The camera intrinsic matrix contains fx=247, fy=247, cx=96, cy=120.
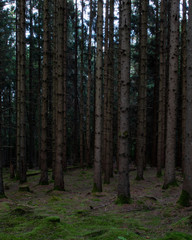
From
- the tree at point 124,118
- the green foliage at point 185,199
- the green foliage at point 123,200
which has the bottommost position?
the green foliage at point 123,200

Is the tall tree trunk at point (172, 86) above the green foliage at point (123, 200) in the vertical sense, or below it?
above


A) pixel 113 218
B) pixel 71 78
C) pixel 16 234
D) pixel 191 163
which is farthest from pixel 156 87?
pixel 16 234

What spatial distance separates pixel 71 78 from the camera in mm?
27812

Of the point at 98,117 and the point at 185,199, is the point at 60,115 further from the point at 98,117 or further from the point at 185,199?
the point at 185,199

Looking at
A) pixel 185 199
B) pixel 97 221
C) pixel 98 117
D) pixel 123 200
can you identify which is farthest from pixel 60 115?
pixel 185 199

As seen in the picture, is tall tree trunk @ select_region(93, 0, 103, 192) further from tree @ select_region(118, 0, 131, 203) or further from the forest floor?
tree @ select_region(118, 0, 131, 203)

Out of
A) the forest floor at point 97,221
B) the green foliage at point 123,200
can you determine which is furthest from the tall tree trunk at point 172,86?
the green foliage at point 123,200

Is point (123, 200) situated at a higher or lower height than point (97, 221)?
lower

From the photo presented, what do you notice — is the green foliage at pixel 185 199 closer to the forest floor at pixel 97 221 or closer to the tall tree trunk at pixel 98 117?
the forest floor at pixel 97 221

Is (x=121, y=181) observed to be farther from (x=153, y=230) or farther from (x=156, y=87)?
(x=156, y=87)

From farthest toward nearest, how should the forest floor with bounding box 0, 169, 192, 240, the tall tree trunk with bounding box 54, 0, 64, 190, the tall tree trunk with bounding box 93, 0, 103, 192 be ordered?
the tall tree trunk with bounding box 54, 0, 64, 190
the tall tree trunk with bounding box 93, 0, 103, 192
the forest floor with bounding box 0, 169, 192, 240

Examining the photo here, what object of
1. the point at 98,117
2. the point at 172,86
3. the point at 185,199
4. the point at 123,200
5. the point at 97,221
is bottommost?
the point at 123,200

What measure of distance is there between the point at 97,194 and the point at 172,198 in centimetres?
290

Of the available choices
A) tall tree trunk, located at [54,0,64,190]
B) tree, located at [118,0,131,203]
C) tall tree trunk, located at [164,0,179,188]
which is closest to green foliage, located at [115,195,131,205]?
tree, located at [118,0,131,203]
